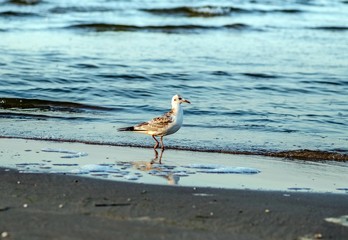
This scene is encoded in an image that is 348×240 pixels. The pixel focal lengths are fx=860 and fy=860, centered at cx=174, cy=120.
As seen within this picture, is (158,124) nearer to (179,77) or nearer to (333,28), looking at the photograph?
(179,77)

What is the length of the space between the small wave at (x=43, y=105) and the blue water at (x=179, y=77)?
2 centimetres

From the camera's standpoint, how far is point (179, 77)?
1599cm

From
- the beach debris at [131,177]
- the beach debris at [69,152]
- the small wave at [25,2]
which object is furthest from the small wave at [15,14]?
the beach debris at [131,177]

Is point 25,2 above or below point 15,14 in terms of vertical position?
above

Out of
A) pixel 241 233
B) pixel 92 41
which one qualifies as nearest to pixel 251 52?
pixel 92 41

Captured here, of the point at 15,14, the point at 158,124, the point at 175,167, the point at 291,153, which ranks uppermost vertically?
the point at 158,124

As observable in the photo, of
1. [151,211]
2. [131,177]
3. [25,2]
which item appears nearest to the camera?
[151,211]

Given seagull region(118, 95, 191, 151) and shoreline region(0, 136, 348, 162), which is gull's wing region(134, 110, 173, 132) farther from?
shoreline region(0, 136, 348, 162)

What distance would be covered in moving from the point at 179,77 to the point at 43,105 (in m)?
3.55

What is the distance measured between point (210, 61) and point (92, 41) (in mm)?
4534

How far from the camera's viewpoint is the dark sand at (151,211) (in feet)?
19.8

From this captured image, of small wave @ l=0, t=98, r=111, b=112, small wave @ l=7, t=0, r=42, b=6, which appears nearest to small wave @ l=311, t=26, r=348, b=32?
small wave @ l=7, t=0, r=42, b=6

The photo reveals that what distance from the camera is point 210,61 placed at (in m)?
18.0

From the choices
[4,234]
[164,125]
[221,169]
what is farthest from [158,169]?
[4,234]
